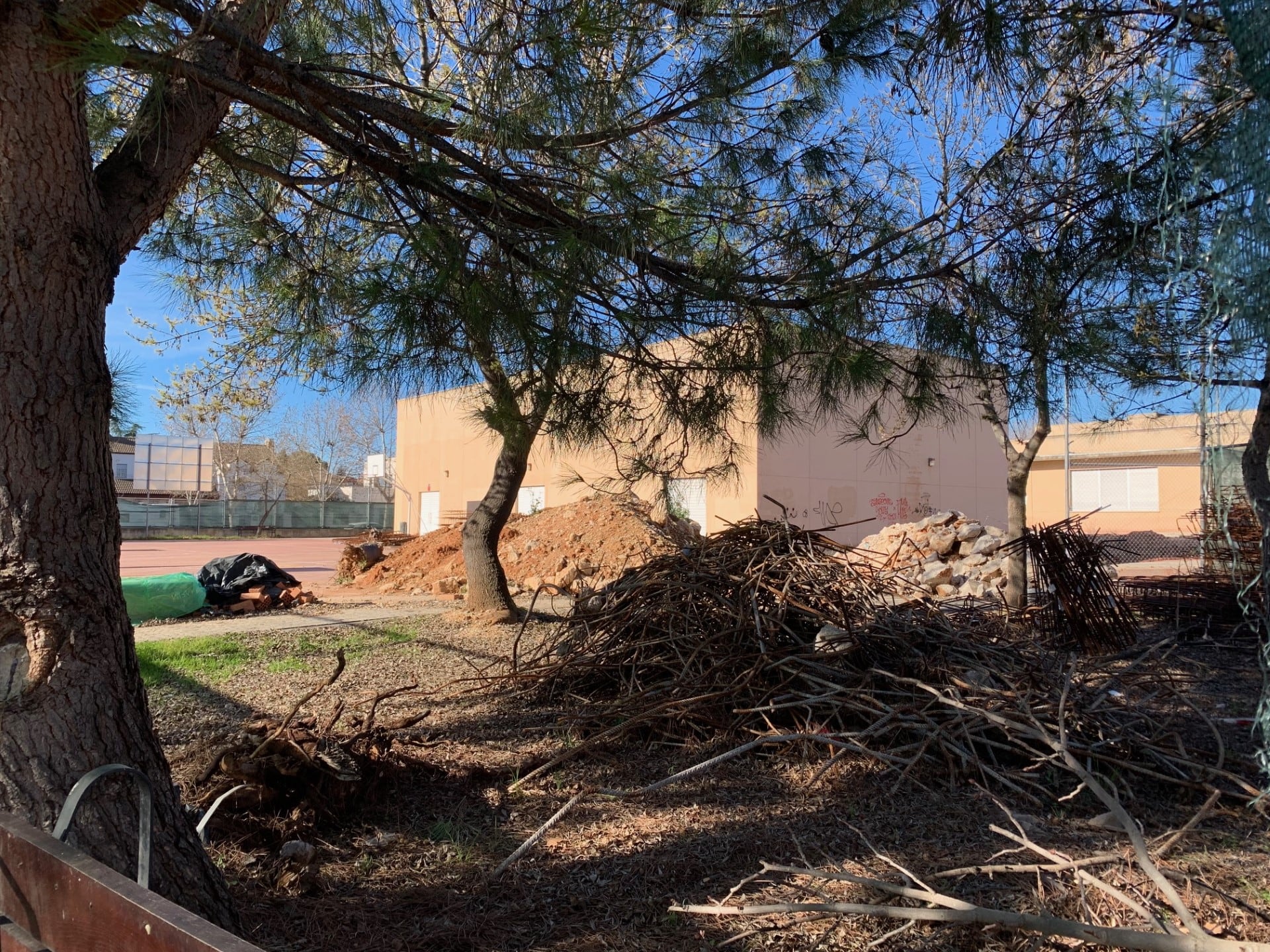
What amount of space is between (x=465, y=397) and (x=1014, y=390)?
2889mm

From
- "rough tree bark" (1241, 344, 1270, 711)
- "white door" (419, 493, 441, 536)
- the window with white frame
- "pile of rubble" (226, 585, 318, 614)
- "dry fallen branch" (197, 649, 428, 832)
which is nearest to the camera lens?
"rough tree bark" (1241, 344, 1270, 711)

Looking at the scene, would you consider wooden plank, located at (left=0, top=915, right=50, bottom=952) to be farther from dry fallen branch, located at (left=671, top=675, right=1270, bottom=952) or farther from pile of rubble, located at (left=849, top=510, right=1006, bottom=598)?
pile of rubble, located at (left=849, top=510, right=1006, bottom=598)

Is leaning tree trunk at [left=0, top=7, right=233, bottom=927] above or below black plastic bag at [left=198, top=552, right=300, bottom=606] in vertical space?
above

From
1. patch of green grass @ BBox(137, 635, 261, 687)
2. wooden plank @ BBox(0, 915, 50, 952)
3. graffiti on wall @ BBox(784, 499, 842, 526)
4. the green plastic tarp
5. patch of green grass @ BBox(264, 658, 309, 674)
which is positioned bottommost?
patch of green grass @ BBox(264, 658, 309, 674)

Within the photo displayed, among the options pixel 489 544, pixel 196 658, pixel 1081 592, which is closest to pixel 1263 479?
pixel 1081 592

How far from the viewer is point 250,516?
44.7m

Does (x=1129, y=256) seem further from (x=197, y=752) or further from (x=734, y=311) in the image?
(x=197, y=752)

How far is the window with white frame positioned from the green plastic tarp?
673 inches

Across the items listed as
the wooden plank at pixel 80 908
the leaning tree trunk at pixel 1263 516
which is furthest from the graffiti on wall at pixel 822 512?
the wooden plank at pixel 80 908

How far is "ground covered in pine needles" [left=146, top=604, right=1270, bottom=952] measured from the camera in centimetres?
281

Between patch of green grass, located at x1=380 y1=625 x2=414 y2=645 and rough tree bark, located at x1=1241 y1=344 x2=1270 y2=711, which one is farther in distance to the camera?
patch of green grass, located at x1=380 y1=625 x2=414 y2=645

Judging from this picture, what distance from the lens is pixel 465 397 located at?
184 inches

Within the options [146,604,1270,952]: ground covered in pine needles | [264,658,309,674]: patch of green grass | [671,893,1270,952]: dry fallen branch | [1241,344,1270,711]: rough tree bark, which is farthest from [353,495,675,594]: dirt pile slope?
[671,893,1270,952]: dry fallen branch

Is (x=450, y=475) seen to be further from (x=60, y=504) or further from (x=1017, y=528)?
(x=60, y=504)
